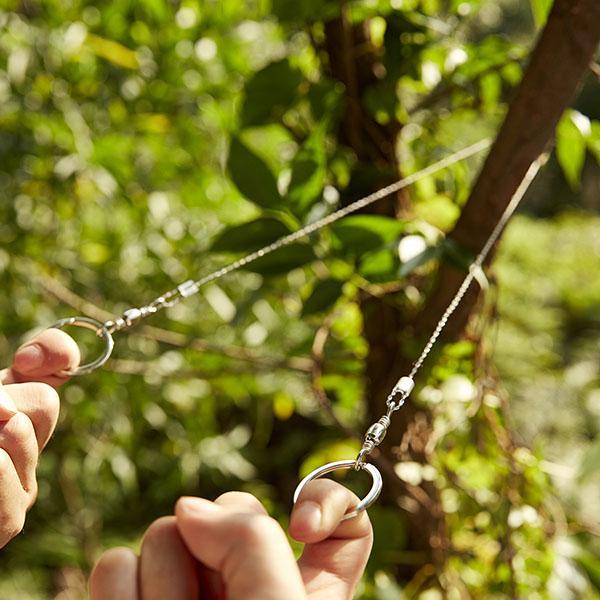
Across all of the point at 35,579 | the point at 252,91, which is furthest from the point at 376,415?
the point at 35,579

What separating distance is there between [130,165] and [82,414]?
0.42 m

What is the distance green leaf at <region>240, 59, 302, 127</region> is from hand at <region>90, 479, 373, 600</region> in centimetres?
43

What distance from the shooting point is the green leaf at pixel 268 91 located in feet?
2.15

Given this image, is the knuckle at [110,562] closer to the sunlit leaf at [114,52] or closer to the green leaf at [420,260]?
the green leaf at [420,260]

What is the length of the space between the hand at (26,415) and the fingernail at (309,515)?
133 mm

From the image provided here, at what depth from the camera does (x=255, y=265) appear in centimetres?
60

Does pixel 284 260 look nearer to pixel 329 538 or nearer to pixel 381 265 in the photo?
pixel 381 265

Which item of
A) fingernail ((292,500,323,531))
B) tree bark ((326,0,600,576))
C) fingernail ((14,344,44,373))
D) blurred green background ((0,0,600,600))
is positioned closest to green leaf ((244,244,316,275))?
blurred green background ((0,0,600,600))

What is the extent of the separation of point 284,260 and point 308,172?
0.07 metres

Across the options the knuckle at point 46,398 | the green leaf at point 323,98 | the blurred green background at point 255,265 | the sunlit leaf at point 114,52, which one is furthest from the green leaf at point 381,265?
the sunlit leaf at point 114,52

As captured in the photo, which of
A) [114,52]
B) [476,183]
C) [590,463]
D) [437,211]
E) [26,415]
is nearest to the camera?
[26,415]

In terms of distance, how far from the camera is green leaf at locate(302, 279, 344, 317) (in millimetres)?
616

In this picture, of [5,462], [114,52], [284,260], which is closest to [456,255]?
[284,260]

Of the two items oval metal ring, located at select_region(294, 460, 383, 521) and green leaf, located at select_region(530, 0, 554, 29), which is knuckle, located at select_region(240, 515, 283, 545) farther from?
green leaf, located at select_region(530, 0, 554, 29)
